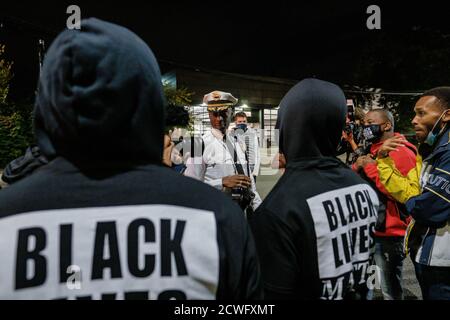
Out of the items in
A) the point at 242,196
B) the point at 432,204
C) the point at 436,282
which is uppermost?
the point at 432,204

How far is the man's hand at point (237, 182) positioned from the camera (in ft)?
10.4

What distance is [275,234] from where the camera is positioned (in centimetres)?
134

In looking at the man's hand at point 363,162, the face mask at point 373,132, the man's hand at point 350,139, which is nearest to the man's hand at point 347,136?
the man's hand at point 350,139

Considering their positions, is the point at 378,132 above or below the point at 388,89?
below

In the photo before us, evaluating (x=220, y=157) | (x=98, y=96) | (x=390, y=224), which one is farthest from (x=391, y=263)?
(x=98, y=96)

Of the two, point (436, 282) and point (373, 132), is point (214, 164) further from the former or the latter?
point (436, 282)

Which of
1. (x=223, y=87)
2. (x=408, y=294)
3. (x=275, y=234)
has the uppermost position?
(x=223, y=87)

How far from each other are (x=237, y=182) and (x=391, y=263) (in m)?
1.62

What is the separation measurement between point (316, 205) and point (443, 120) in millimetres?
1664

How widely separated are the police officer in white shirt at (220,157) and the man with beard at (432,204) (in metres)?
1.58

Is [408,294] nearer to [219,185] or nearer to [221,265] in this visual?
[219,185]

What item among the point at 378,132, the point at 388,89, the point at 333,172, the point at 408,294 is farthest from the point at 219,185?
the point at 388,89

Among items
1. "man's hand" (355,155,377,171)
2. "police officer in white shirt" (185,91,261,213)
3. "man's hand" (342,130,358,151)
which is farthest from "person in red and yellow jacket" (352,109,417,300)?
"police officer in white shirt" (185,91,261,213)

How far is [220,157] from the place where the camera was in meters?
3.64
